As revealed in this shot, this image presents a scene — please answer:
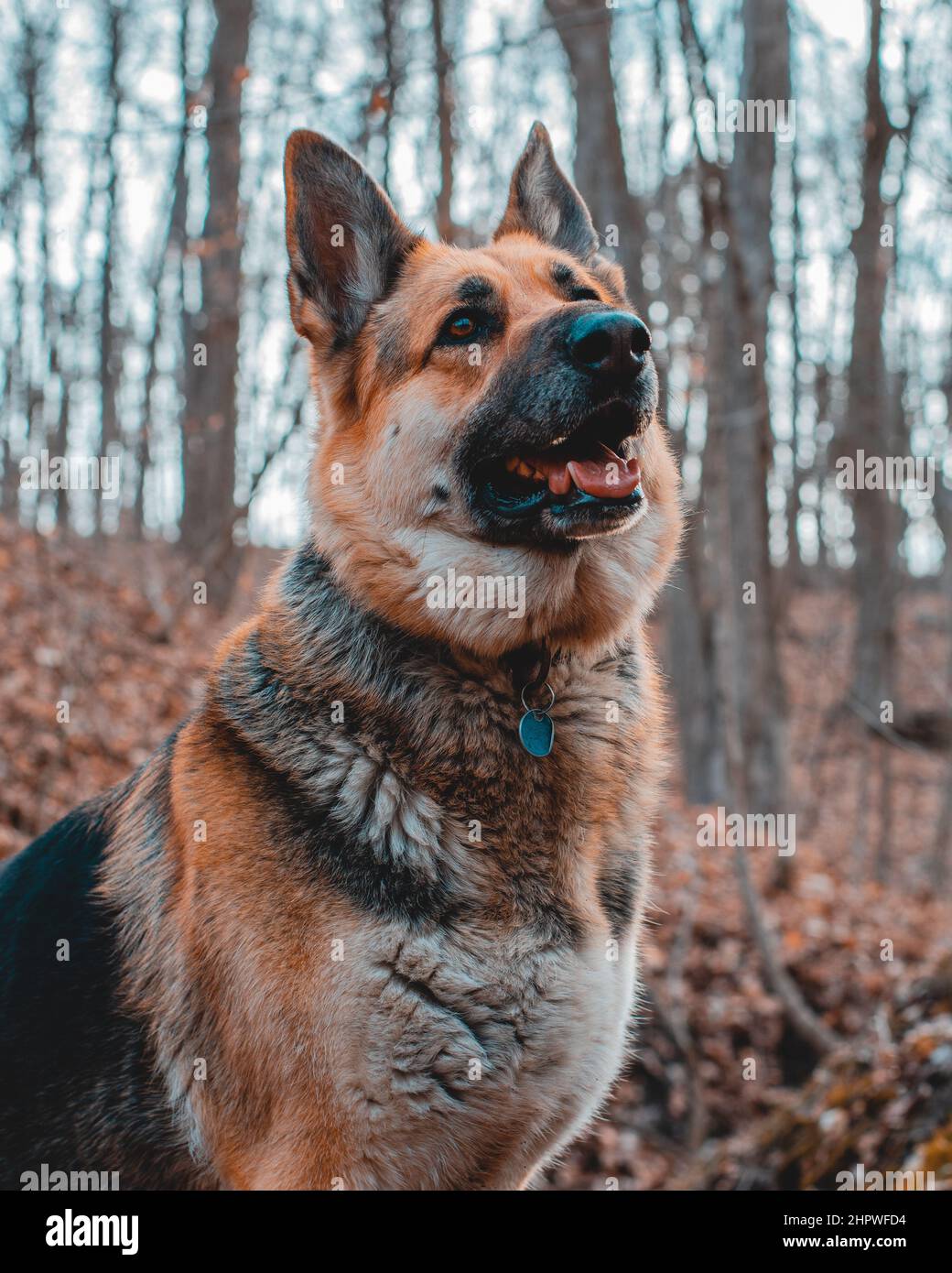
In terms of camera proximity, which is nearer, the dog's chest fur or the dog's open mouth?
the dog's chest fur

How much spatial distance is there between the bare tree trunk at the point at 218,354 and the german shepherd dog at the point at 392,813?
791 cm

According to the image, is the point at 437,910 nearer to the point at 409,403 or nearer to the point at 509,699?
the point at 509,699

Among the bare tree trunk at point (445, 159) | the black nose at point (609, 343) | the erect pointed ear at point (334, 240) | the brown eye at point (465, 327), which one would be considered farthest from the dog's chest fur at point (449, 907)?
the bare tree trunk at point (445, 159)

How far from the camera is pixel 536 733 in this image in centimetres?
270

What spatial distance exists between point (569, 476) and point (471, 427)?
343 mm

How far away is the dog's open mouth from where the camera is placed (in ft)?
8.92

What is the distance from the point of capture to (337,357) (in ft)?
10.6

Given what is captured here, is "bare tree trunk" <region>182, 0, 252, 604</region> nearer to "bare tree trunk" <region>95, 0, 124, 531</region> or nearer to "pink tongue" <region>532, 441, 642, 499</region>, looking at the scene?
Answer: "bare tree trunk" <region>95, 0, 124, 531</region>

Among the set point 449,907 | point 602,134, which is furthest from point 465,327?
point 602,134

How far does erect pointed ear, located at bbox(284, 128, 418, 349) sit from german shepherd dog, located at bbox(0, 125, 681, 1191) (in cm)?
1

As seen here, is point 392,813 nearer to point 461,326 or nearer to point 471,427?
point 471,427

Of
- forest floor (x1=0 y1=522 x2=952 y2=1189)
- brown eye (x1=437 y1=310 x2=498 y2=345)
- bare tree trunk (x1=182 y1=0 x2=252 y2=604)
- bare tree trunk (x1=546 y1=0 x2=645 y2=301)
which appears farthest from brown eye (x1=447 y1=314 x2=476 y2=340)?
bare tree trunk (x1=182 y1=0 x2=252 y2=604)

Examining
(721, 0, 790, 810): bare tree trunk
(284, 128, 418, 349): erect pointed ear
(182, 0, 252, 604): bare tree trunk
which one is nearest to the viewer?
(284, 128, 418, 349): erect pointed ear
